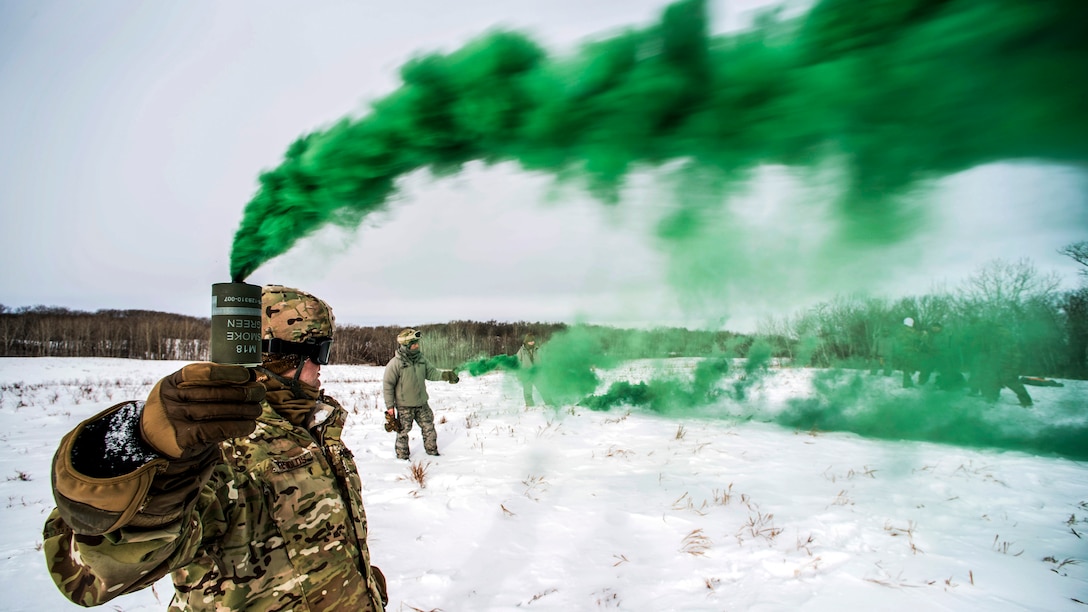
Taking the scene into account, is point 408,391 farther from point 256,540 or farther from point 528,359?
point 256,540

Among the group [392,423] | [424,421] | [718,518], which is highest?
[392,423]

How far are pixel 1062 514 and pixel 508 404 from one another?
9449 mm

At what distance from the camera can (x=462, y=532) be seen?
4914 mm

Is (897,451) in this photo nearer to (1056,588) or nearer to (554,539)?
(1056,588)

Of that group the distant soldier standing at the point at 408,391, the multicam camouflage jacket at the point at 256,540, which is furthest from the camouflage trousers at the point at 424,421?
the multicam camouflage jacket at the point at 256,540

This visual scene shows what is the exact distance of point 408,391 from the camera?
7383mm

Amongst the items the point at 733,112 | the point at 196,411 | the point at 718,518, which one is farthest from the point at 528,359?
the point at 196,411

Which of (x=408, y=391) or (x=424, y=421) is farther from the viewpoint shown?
(x=424, y=421)

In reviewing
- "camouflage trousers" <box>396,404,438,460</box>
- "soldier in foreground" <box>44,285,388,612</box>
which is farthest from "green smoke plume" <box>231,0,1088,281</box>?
"camouflage trousers" <box>396,404,438,460</box>

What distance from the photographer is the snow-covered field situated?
3801 millimetres

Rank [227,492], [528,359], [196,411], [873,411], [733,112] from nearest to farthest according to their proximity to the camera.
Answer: [196,411] < [227,492] < [733,112] < [873,411] < [528,359]

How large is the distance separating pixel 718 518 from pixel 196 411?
5.12 meters

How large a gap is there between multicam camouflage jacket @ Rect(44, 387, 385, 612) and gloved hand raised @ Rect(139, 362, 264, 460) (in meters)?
0.12

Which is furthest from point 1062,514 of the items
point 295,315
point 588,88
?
point 295,315
